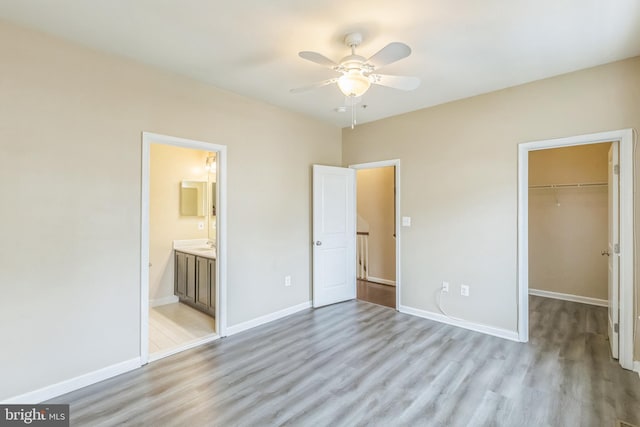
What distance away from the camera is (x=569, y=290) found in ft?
14.8

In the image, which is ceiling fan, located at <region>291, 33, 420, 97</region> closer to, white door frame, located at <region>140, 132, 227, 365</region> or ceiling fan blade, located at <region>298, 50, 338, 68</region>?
ceiling fan blade, located at <region>298, 50, 338, 68</region>

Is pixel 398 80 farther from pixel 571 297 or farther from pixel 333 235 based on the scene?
pixel 571 297

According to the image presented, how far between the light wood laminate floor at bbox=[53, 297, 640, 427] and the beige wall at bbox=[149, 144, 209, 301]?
1.91m

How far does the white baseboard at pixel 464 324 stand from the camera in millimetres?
3281

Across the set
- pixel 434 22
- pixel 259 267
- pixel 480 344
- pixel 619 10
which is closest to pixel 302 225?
pixel 259 267

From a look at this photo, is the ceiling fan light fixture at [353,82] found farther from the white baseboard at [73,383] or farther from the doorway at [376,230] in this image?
the doorway at [376,230]

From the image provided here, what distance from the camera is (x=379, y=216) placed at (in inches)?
233

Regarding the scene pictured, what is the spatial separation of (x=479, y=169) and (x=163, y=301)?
4.71m

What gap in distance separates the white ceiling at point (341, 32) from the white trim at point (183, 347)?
2710mm

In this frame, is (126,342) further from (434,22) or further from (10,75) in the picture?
(434,22)

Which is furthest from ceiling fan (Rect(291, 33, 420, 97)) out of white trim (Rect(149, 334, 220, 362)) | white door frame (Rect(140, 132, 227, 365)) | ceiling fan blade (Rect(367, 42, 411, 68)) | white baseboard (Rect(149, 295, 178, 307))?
white baseboard (Rect(149, 295, 178, 307))

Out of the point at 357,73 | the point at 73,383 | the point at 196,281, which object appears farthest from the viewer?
the point at 196,281

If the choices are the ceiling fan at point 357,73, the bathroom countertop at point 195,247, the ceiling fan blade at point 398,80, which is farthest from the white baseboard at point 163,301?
the ceiling fan blade at point 398,80

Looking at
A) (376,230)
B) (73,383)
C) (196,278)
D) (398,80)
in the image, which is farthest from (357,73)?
(376,230)
